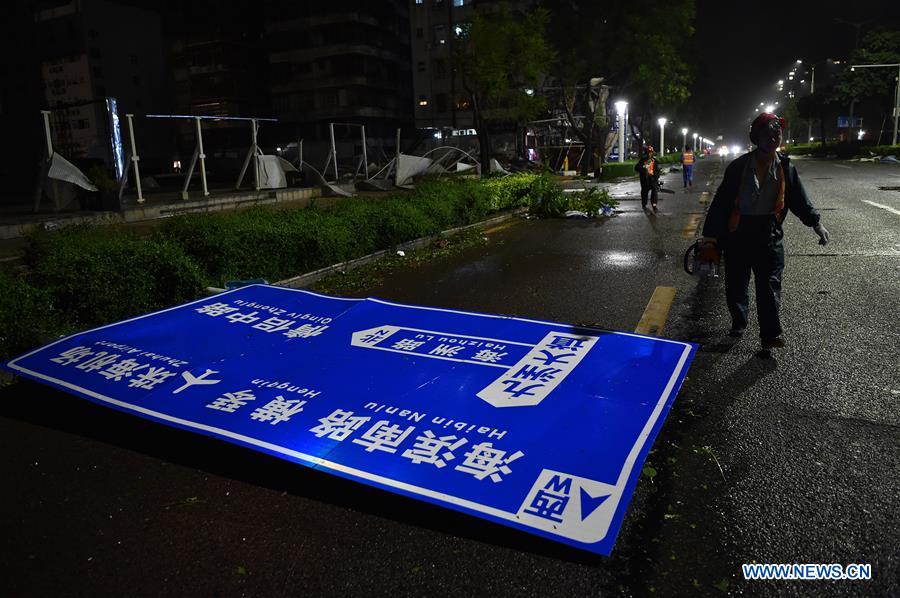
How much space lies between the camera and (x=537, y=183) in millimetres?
17500

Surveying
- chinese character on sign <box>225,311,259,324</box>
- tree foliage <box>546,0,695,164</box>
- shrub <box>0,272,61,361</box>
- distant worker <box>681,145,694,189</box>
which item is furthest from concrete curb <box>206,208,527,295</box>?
tree foliage <box>546,0,695,164</box>

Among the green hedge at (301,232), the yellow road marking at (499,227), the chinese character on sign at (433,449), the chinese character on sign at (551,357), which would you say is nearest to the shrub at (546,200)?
the yellow road marking at (499,227)

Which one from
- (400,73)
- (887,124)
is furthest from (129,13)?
(887,124)

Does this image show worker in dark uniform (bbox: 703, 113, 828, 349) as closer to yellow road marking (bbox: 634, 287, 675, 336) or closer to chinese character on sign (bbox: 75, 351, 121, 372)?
yellow road marking (bbox: 634, 287, 675, 336)

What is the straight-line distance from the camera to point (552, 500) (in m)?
2.77

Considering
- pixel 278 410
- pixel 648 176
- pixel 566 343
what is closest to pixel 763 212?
pixel 566 343

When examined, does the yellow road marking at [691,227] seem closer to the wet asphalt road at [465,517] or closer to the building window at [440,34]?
the wet asphalt road at [465,517]

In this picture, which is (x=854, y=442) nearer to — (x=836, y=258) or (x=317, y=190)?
(x=836, y=258)

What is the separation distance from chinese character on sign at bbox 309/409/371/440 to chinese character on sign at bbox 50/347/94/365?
7.11 ft

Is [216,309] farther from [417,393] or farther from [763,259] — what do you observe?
[763,259]

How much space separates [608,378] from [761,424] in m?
0.96

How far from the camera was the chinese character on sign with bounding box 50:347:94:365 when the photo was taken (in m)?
4.47

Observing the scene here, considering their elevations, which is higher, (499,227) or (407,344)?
(407,344)

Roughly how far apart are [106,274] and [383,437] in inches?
160
